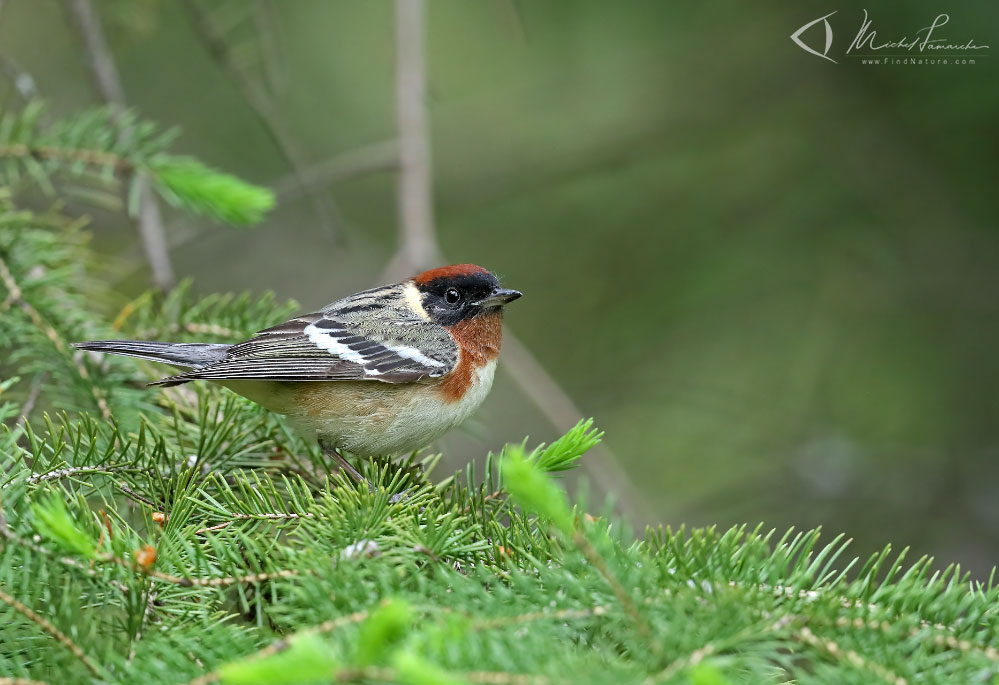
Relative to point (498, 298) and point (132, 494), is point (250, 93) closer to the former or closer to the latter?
point (498, 298)

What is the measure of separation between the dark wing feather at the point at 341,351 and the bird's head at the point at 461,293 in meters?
0.11

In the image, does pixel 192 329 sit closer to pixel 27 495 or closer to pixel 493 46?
pixel 27 495

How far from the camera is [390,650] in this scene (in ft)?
4.38

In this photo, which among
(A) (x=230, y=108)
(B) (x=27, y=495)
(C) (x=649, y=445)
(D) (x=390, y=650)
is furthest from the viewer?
(A) (x=230, y=108)

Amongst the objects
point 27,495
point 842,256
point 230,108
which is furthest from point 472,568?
point 230,108

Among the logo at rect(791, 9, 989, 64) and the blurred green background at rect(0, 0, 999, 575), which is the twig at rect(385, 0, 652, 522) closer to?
the blurred green background at rect(0, 0, 999, 575)

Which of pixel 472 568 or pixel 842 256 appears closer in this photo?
pixel 472 568

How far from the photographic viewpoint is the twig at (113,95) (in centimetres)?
395

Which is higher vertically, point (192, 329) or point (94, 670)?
point (192, 329)

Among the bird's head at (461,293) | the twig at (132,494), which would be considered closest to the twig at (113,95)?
the bird's head at (461,293)

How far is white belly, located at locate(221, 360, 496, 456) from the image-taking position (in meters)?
3.14

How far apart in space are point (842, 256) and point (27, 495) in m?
5.17

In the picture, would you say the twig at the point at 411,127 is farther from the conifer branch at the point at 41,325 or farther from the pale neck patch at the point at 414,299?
the conifer branch at the point at 41,325

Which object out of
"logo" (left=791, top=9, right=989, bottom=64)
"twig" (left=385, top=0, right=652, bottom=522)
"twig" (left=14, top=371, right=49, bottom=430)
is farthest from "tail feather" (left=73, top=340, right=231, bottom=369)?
"logo" (left=791, top=9, right=989, bottom=64)
